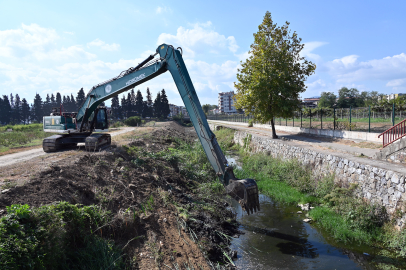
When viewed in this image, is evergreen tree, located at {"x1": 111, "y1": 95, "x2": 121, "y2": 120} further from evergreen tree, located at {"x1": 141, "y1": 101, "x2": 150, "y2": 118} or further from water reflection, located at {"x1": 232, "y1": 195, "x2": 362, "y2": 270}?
water reflection, located at {"x1": 232, "y1": 195, "x2": 362, "y2": 270}

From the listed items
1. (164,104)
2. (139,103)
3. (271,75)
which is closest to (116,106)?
(139,103)

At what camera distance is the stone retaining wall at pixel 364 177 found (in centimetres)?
735

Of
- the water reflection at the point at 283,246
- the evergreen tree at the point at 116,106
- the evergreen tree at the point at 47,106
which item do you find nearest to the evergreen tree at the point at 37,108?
the evergreen tree at the point at 47,106

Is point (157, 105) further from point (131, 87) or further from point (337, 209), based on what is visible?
point (337, 209)

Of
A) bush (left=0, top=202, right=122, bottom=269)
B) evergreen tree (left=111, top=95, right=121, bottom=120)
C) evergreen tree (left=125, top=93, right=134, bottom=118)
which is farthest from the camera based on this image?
evergreen tree (left=111, top=95, right=121, bottom=120)

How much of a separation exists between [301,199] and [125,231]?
7.41m

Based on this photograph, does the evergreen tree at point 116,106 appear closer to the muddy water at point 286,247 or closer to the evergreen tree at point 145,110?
the evergreen tree at point 145,110

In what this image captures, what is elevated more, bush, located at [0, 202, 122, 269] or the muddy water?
bush, located at [0, 202, 122, 269]

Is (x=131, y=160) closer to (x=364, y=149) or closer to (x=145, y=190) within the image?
(x=145, y=190)

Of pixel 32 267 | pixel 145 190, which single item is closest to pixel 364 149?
pixel 145 190

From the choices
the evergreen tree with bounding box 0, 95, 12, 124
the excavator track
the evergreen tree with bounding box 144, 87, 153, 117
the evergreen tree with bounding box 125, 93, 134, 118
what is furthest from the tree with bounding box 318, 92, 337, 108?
the evergreen tree with bounding box 0, 95, 12, 124

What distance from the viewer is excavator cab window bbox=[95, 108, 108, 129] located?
13.4m

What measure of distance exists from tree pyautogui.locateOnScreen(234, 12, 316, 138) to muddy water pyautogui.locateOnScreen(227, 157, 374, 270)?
1147cm

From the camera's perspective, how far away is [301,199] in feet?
34.7
